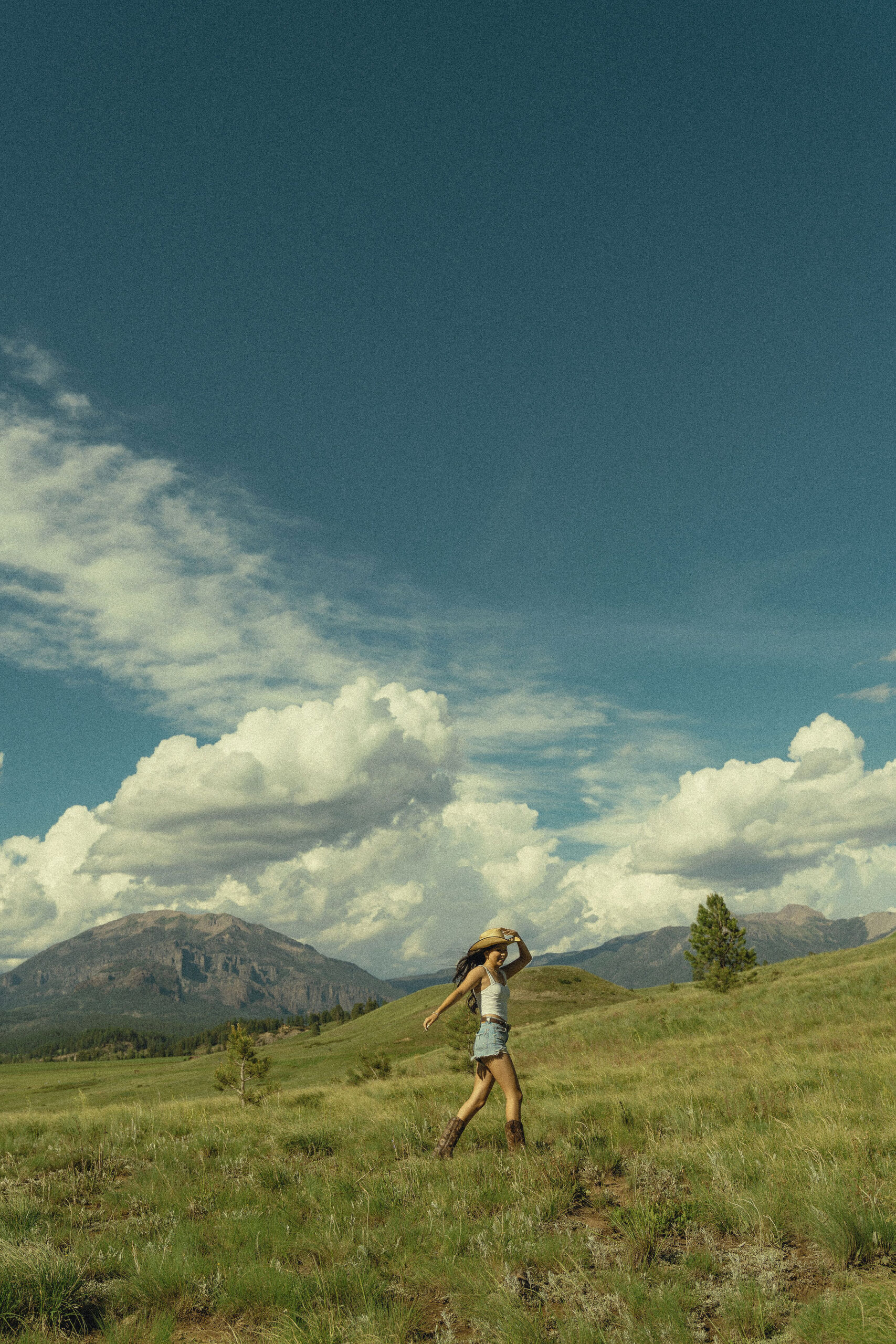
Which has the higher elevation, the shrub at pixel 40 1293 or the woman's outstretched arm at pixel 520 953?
the woman's outstretched arm at pixel 520 953

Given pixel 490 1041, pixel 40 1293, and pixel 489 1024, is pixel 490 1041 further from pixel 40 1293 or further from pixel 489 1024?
pixel 40 1293

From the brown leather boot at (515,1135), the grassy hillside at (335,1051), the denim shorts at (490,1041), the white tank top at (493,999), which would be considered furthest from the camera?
the grassy hillside at (335,1051)

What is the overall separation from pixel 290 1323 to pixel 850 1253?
3709 mm

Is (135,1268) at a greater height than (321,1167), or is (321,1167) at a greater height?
(135,1268)

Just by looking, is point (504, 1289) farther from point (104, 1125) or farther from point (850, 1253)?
point (104, 1125)

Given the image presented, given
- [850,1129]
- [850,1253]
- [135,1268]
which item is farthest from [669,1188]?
[135,1268]

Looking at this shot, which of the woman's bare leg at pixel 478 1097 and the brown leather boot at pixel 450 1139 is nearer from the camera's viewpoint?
the brown leather boot at pixel 450 1139

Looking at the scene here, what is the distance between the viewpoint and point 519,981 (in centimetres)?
12581

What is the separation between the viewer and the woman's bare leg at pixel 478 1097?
8180 mm

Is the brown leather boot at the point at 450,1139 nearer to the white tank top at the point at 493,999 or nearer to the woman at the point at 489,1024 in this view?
the woman at the point at 489,1024

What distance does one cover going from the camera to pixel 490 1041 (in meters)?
8.54

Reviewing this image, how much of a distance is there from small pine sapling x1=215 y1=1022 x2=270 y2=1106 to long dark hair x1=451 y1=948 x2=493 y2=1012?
153 ft

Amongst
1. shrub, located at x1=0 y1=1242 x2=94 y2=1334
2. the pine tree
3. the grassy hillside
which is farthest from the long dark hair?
the pine tree

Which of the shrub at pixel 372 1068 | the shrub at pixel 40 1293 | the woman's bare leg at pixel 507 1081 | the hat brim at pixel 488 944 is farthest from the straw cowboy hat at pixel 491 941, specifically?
the shrub at pixel 372 1068
